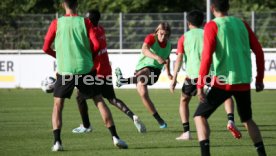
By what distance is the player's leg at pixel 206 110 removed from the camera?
32.9ft

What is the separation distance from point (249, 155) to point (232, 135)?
2846 millimetres

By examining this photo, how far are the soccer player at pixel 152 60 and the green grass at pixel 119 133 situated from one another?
533 mm

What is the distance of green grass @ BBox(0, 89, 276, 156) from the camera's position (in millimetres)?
11969

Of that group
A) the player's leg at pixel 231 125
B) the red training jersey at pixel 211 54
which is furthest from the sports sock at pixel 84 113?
the red training jersey at pixel 211 54

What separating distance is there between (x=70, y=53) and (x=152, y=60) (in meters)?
4.38

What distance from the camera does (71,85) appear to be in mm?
11938

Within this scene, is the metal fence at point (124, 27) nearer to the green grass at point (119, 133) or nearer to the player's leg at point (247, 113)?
the green grass at point (119, 133)

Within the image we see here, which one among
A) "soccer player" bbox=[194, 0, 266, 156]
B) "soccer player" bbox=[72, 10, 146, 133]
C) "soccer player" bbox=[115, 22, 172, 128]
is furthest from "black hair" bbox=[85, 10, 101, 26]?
"soccer player" bbox=[194, 0, 266, 156]

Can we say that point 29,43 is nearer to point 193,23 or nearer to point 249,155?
point 193,23

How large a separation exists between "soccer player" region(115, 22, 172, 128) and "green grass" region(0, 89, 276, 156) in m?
0.53

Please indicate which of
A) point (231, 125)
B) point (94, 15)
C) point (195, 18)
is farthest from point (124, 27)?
point (231, 125)

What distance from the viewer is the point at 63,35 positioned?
39.0 ft

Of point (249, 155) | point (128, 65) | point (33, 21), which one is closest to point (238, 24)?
point (249, 155)

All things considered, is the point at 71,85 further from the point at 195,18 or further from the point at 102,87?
the point at 102,87
